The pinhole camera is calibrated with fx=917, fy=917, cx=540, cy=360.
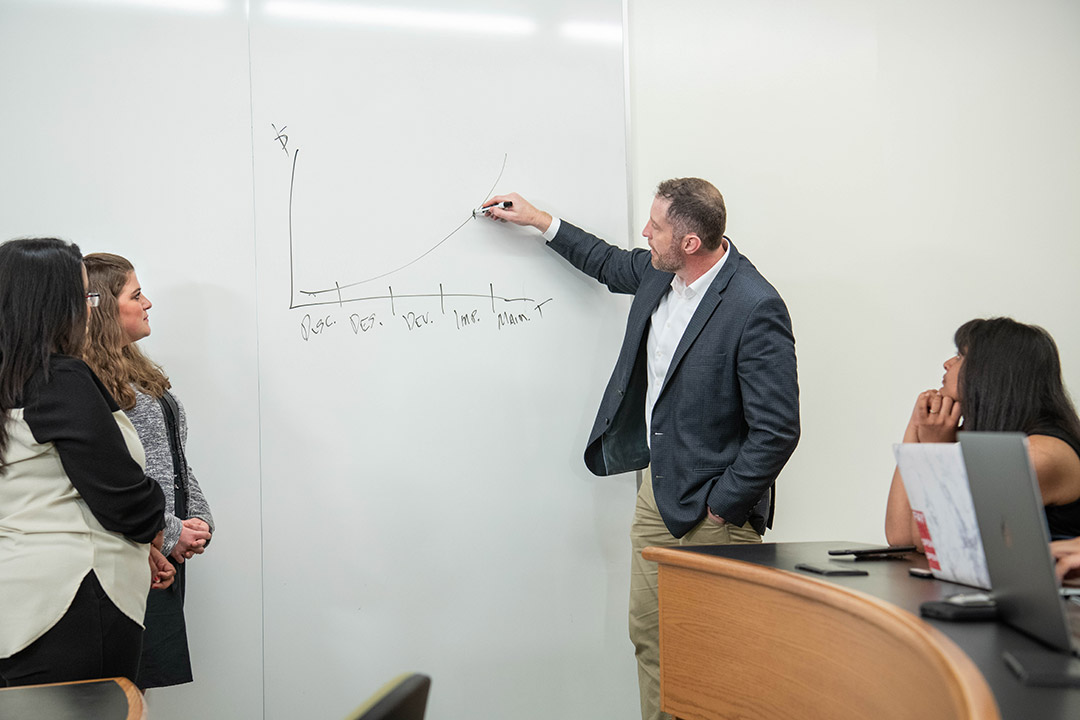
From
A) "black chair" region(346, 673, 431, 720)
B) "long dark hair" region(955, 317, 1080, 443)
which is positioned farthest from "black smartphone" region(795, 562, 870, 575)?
"black chair" region(346, 673, 431, 720)

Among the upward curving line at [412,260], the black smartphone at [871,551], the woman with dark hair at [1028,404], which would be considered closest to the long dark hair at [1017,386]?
the woman with dark hair at [1028,404]

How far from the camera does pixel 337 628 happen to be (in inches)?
105

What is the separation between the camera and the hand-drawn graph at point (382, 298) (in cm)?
266

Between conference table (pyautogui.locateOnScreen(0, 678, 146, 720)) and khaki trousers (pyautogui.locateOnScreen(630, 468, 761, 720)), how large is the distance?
1.54 m

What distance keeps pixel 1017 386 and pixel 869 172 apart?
1.35m

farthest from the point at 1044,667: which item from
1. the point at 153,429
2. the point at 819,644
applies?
the point at 153,429

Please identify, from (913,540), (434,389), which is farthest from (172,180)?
(913,540)

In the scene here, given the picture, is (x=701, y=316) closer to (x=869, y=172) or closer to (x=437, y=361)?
(x=437, y=361)

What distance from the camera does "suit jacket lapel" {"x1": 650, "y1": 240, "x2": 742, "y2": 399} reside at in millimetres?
2516

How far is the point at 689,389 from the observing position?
250 cm

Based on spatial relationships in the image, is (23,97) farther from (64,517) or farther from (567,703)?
(567,703)

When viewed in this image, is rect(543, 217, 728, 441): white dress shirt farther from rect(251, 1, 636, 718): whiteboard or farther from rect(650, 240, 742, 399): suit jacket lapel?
rect(251, 1, 636, 718): whiteboard

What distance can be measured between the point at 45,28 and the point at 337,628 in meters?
1.88

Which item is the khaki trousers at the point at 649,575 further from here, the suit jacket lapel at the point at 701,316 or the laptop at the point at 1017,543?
the laptop at the point at 1017,543
